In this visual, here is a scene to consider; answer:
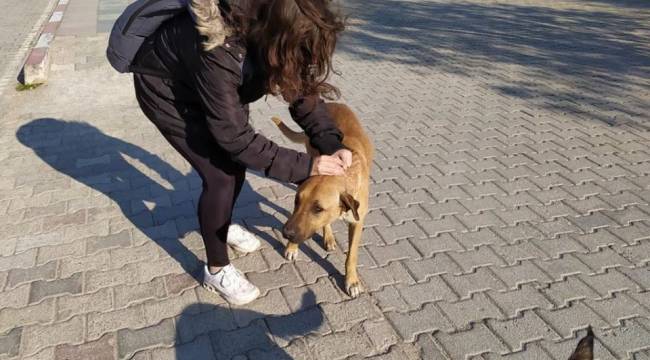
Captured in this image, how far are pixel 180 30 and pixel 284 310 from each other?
5.67 ft

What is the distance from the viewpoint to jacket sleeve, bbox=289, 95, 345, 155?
2840 millimetres

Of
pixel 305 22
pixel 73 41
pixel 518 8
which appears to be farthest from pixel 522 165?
pixel 518 8

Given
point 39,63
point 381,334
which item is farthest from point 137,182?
point 39,63

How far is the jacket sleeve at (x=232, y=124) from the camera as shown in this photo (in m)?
2.15

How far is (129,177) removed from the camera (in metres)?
4.56

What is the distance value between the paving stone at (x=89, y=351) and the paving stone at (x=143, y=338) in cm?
5

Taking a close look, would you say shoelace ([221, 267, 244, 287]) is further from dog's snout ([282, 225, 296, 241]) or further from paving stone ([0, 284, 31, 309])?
paving stone ([0, 284, 31, 309])

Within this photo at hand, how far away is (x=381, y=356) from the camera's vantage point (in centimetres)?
263

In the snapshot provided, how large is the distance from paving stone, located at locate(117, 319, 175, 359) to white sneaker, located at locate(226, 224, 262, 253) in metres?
0.80

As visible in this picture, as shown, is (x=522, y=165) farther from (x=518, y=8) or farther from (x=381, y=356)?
(x=518, y=8)

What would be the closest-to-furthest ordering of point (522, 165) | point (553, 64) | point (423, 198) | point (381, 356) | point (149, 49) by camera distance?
point (149, 49) < point (381, 356) < point (423, 198) < point (522, 165) < point (553, 64)

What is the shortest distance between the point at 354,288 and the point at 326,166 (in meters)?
0.94

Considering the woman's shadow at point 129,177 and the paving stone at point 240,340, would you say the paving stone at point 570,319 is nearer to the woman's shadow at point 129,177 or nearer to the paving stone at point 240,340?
the paving stone at point 240,340

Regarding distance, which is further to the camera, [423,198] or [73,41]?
[73,41]
